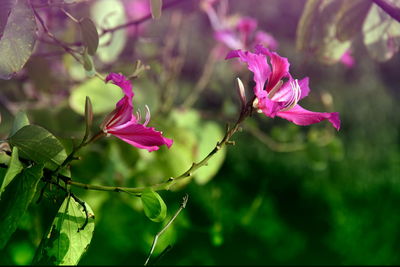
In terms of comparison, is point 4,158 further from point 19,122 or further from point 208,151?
point 208,151

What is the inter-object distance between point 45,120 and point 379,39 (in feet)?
1.62

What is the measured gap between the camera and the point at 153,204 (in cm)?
33

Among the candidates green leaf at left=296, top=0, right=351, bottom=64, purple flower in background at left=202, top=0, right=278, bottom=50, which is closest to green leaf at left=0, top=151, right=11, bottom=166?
green leaf at left=296, top=0, right=351, bottom=64

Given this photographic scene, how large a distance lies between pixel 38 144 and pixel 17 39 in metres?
0.06

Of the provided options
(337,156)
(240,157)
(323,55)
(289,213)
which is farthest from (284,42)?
(323,55)

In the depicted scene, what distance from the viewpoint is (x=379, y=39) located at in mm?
507

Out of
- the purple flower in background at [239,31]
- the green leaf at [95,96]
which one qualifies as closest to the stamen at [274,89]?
the purple flower in background at [239,31]

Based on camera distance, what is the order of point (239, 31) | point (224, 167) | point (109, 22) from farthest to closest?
point (224, 167) → point (239, 31) → point (109, 22)

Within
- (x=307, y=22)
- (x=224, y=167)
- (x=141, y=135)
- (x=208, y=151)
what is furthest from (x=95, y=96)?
(x=224, y=167)

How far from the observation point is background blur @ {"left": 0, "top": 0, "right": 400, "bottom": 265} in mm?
836

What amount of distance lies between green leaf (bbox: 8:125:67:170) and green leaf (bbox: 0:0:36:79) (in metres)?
0.03

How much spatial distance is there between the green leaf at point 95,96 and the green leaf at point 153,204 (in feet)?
1.45

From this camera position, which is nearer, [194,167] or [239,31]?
[194,167]

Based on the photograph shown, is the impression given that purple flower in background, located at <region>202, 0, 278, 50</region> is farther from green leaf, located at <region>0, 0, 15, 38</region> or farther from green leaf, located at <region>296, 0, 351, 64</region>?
green leaf, located at <region>0, 0, 15, 38</region>
